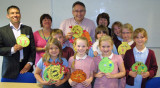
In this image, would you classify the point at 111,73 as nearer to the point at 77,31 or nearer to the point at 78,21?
the point at 77,31

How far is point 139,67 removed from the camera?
2.03 m

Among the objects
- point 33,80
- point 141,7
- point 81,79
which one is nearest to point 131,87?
point 81,79

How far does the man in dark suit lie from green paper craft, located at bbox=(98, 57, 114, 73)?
1.37 m

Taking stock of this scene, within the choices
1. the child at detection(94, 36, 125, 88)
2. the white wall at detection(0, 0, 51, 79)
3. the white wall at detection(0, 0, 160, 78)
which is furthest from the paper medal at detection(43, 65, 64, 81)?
the white wall at detection(0, 0, 51, 79)

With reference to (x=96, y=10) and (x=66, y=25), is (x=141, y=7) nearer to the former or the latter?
Result: (x=96, y=10)

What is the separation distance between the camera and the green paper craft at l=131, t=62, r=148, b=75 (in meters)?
2.01

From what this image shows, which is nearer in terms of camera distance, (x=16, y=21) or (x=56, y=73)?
(x=56, y=73)

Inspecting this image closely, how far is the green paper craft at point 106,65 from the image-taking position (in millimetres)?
1897

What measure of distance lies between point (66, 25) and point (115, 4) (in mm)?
1806

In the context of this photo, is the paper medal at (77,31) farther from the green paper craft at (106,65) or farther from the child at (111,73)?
the green paper craft at (106,65)

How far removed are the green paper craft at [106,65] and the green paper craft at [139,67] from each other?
386 mm

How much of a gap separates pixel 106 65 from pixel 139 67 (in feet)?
1.68

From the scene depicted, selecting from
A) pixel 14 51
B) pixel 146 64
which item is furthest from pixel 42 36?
pixel 146 64

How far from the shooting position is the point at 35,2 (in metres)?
4.23
